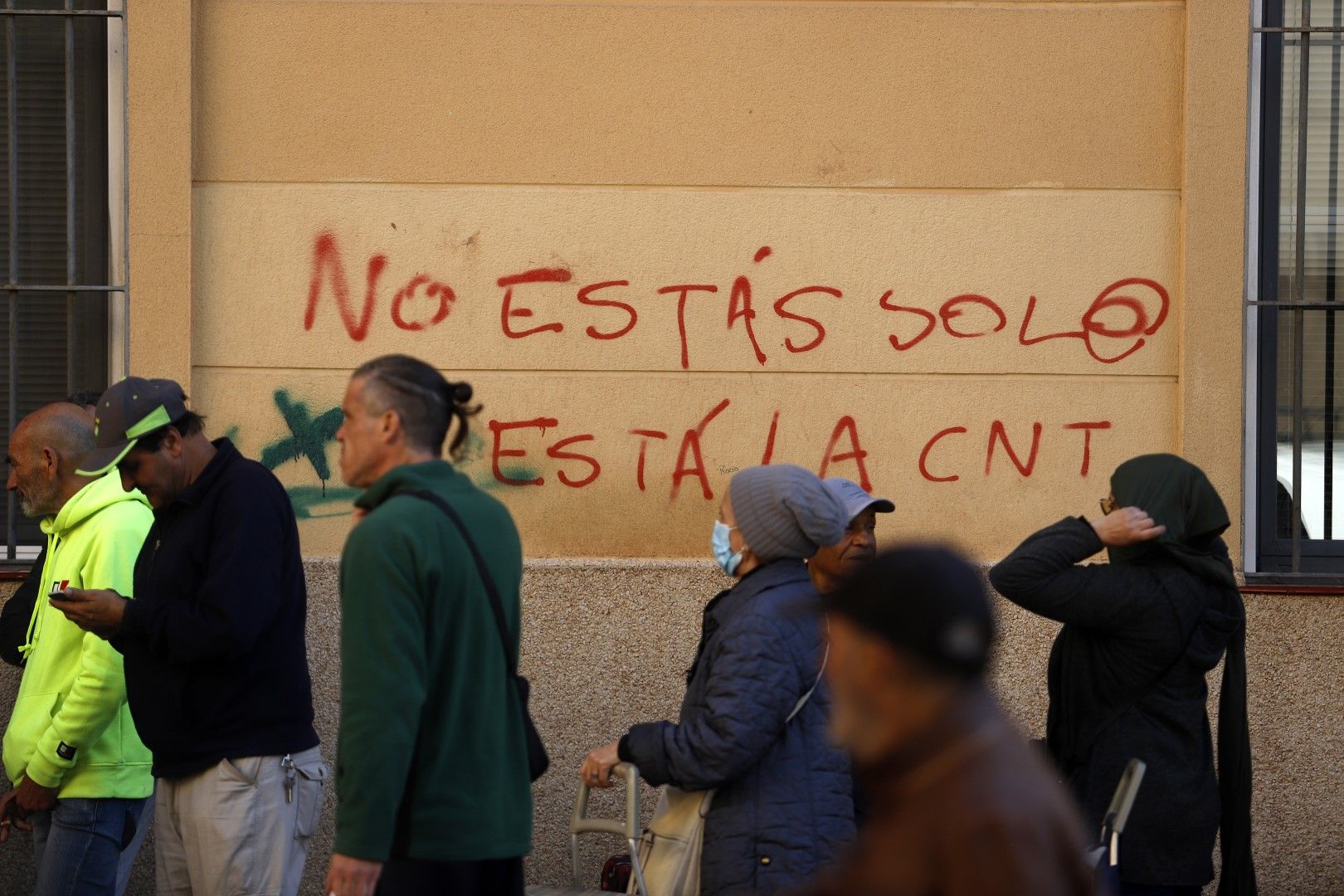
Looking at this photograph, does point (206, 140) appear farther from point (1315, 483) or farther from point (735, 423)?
point (1315, 483)

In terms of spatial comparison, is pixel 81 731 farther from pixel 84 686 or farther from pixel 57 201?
pixel 57 201

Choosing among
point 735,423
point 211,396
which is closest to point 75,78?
point 211,396

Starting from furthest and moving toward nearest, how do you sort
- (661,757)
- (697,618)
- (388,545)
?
(697,618), (661,757), (388,545)

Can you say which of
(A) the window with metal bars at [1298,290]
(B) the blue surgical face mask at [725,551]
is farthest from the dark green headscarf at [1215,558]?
(A) the window with metal bars at [1298,290]

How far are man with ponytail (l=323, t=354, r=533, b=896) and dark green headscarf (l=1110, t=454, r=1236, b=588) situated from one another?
1686mm

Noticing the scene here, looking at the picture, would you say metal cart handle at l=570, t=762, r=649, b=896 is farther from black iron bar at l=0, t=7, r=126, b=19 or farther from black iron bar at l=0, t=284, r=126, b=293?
black iron bar at l=0, t=7, r=126, b=19

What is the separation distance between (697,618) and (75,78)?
9.60ft

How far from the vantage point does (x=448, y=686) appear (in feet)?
9.41

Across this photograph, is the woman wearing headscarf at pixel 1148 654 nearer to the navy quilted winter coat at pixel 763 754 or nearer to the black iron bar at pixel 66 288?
the navy quilted winter coat at pixel 763 754

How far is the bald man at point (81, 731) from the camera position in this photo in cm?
389

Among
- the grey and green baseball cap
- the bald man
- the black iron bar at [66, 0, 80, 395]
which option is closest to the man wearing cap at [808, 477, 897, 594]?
the grey and green baseball cap

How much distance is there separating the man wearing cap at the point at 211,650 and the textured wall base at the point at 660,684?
1539mm

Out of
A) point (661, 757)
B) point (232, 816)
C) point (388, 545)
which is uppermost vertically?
point (388, 545)

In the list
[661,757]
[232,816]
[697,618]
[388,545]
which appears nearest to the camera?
[388,545]
